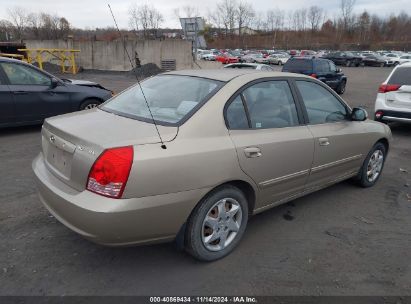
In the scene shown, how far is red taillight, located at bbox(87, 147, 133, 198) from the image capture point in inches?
91.0

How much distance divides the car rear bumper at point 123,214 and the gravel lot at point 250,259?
1.35 ft

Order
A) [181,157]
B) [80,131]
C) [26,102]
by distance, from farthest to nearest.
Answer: [26,102], [80,131], [181,157]

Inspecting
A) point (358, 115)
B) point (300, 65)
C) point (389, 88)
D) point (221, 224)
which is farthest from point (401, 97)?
point (300, 65)

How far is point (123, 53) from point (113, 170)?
2424 centimetres

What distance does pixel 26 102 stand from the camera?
6.67 meters

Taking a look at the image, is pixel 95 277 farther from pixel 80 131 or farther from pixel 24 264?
pixel 80 131

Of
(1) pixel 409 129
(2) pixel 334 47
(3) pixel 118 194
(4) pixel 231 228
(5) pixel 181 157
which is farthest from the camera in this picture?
(2) pixel 334 47

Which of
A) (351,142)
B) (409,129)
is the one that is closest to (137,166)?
(351,142)

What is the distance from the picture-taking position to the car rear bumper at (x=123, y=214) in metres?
2.33

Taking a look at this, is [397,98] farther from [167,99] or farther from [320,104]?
[167,99]

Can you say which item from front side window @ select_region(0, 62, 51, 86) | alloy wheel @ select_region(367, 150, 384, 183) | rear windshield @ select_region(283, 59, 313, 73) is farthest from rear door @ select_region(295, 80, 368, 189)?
rear windshield @ select_region(283, 59, 313, 73)

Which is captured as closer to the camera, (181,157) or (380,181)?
(181,157)

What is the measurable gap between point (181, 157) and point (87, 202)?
73 centimetres

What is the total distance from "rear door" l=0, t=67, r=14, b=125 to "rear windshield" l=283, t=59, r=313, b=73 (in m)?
11.0
